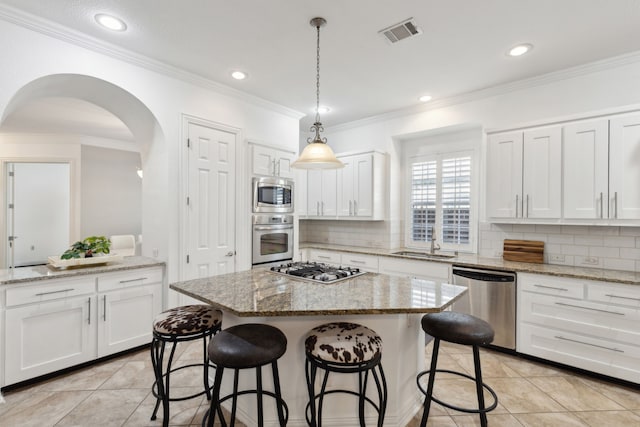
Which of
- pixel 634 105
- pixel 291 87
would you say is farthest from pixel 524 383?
A: pixel 291 87

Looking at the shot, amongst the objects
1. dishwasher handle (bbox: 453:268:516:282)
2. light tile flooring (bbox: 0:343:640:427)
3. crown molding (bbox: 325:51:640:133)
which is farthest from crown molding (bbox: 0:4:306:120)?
dishwasher handle (bbox: 453:268:516:282)

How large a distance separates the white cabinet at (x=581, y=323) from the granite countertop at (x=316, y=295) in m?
1.34

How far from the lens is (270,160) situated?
13.2 ft

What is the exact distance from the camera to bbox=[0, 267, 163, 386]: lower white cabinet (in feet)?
7.79

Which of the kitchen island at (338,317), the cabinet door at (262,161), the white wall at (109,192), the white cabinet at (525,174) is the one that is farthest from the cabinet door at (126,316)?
the white wall at (109,192)

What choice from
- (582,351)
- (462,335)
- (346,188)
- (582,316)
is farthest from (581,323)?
(346,188)

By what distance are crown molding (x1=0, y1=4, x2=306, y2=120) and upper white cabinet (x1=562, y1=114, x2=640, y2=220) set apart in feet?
11.0

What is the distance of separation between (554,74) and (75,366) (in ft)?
17.0

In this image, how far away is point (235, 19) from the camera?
2352mm

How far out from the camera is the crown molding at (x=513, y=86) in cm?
287

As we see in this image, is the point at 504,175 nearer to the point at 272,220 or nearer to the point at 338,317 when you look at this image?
→ the point at 338,317

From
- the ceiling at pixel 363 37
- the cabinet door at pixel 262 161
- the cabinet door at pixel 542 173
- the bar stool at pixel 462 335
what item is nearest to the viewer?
the bar stool at pixel 462 335

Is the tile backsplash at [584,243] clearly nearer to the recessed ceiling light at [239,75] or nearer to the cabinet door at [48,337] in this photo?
the recessed ceiling light at [239,75]

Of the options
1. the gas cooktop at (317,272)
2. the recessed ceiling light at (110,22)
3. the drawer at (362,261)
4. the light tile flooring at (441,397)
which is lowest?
the light tile flooring at (441,397)
